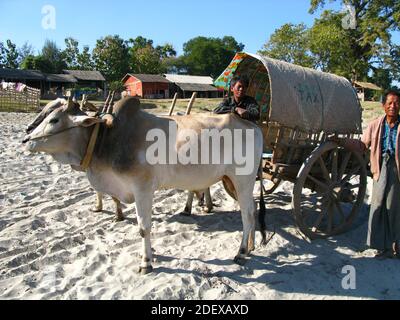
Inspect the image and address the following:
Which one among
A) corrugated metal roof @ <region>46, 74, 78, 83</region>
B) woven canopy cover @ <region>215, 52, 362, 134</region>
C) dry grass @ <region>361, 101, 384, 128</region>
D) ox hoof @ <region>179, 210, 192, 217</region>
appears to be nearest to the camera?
woven canopy cover @ <region>215, 52, 362, 134</region>

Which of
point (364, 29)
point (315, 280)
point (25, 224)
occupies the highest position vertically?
point (364, 29)

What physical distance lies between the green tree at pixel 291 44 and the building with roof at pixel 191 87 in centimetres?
1226

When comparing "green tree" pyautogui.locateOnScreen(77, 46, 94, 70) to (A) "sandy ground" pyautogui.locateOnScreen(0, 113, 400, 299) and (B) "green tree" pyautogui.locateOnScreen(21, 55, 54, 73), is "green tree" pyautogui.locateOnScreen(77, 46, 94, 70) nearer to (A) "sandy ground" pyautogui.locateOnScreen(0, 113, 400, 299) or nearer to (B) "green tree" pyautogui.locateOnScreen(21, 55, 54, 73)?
(B) "green tree" pyautogui.locateOnScreen(21, 55, 54, 73)

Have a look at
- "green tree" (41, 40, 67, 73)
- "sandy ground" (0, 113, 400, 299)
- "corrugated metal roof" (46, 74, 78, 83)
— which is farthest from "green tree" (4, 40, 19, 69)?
"sandy ground" (0, 113, 400, 299)

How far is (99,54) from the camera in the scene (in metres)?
48.8

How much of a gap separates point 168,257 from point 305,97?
2395mm

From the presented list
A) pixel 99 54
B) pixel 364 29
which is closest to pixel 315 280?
pixel 364 29

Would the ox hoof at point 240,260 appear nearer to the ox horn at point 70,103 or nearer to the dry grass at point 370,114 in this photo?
the ox horn at point 70,103

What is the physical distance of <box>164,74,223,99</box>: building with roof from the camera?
42875mm

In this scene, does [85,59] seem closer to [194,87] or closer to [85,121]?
[194,87]

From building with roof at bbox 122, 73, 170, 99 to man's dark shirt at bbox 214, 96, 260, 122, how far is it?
3826cm

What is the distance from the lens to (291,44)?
1178 inches

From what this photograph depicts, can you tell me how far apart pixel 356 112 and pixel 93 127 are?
11.0 feet
